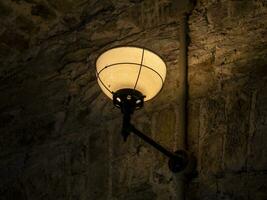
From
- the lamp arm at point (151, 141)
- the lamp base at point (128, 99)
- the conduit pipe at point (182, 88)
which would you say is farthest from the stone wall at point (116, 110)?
the lamp base at point (128, 99)

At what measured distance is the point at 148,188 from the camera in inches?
104

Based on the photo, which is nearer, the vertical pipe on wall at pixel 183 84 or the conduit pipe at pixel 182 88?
the conduit pipe at pixel 182 88

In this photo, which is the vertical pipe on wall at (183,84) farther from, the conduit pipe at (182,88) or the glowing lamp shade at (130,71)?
the glowing lamp shade at (130,71)

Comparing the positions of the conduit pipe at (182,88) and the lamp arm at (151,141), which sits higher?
the conduit pipe at (182,88)

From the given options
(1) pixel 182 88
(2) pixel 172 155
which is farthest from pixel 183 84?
(2) pixel 172 155

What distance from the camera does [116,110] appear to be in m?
3.01

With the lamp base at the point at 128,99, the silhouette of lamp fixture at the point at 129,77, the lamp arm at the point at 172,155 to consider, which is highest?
the silhouette of lamp fixture at the point at 129,77

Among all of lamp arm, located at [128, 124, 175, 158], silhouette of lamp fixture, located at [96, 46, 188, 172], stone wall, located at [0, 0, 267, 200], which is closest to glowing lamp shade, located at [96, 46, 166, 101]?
silhouette of lamp fixture, located at [96, 46, 188, 172]

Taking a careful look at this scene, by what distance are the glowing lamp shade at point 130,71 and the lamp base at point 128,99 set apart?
2 cm

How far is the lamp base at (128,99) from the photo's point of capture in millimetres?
2404

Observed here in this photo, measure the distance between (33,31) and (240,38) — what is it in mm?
1667

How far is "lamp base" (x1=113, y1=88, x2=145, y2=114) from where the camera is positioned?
2.40 metres

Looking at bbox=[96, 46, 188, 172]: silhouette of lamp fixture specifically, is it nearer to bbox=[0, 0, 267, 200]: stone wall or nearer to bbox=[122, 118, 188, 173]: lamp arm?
bbox=[122, 118, 188, 173]: lamp arm

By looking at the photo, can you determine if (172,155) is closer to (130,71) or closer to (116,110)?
(130,71)
